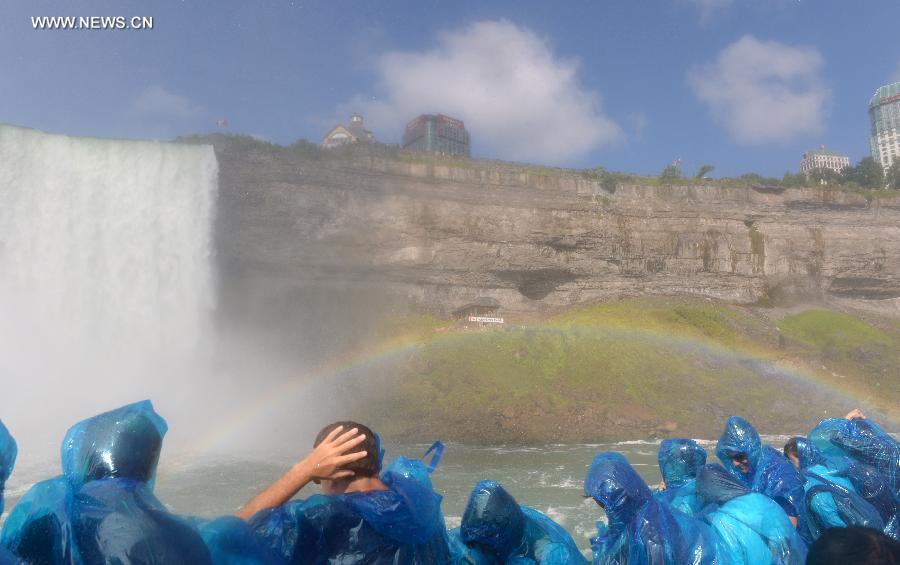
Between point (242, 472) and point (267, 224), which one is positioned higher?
point (267, 224)

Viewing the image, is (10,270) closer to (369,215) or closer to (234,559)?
(369,215)

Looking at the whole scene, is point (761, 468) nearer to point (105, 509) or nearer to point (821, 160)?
point (105, 509)

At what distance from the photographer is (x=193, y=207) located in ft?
104

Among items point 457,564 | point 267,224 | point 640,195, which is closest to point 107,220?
point 267,224

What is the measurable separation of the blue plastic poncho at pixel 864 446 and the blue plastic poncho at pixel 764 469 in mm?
367

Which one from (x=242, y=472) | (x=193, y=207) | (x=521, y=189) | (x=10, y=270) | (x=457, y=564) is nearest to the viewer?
(x=457, y=564)

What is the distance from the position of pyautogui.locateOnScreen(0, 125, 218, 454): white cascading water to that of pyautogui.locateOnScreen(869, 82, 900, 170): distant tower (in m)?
152

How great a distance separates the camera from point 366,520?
2543 mm

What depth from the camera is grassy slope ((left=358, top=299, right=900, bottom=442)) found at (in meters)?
28.0

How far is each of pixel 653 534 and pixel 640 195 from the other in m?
47.0

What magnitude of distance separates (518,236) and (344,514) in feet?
135

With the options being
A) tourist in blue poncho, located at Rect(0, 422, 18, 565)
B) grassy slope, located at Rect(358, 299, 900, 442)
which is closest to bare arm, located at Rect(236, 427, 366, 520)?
tourist in blue poncho, located at Rect(0, 422, 18, 565)

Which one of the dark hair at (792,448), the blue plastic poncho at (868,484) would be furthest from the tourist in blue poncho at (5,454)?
the dark hair at (792,448)

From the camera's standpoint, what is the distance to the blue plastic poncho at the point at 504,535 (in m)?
3.37
